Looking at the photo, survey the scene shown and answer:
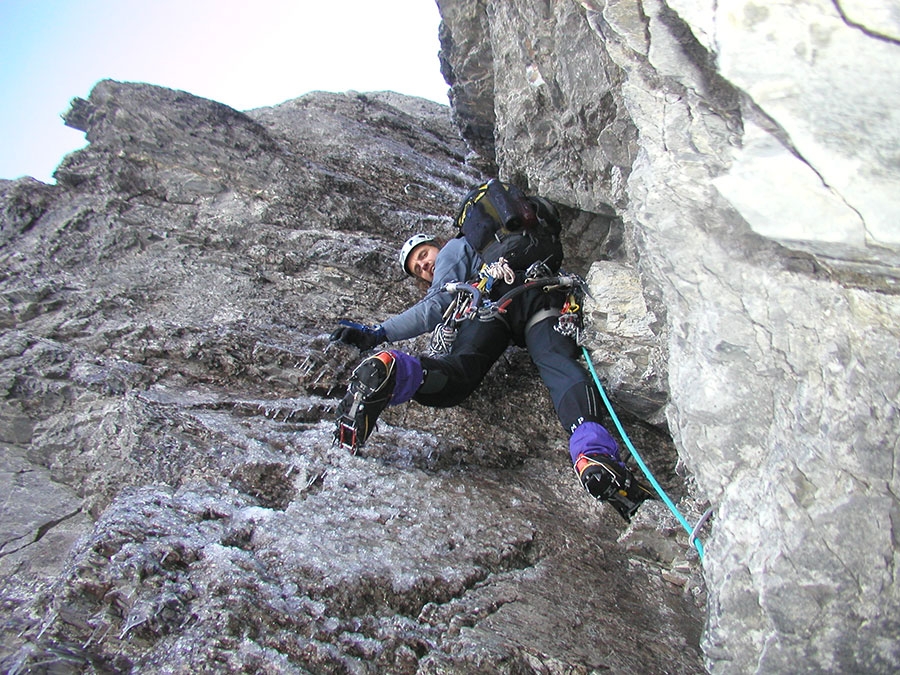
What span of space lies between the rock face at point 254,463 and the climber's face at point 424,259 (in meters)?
0.36

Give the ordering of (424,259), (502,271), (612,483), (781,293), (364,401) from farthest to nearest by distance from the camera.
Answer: (424,259), (502,271), (364,401), (612,483), (781,293)

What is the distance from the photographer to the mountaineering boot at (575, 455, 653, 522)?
3510mm

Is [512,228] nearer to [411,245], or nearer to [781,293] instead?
[411,245]

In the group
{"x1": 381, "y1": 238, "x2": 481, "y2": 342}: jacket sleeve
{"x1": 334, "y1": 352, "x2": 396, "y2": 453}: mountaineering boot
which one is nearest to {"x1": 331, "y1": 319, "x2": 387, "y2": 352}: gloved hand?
{"x1": 381, "y1": 238, "x2": 481, "y2": 342}: jacket sleeve

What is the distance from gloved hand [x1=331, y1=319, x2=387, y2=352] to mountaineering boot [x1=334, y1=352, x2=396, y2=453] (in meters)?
0.93

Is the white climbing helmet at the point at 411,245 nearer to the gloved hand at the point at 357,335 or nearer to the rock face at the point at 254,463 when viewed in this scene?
the rock face at the point at 254,463

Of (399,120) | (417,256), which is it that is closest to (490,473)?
(417,256)

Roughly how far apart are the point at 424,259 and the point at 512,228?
112 cm

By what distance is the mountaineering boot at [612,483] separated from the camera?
351cm

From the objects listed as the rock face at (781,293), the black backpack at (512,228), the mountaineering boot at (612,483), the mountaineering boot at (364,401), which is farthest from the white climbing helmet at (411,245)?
the rock face at (781,293)

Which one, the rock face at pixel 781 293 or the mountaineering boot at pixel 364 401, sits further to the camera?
the mountaineering boot at pixel 364 401

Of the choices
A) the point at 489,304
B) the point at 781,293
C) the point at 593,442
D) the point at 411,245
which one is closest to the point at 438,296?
the point at 489,304

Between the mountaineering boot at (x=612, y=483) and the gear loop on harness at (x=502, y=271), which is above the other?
the gear loop on harness at (x=502, y=271)

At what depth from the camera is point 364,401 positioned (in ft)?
12.7
